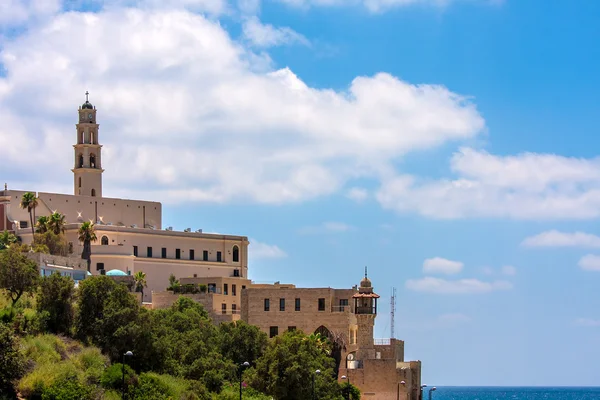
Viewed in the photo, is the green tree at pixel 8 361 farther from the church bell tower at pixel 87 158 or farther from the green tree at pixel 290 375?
the church bell tower at pixel 87 158

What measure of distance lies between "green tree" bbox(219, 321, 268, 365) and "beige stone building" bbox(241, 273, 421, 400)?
584cm

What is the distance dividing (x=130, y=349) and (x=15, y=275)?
8513 mm

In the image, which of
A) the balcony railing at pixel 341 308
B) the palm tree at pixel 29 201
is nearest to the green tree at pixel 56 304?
the balcony railing at pixel 341 308

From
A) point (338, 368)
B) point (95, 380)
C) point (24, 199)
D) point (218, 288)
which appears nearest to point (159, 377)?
point (95, 380)

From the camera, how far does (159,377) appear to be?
69000mm

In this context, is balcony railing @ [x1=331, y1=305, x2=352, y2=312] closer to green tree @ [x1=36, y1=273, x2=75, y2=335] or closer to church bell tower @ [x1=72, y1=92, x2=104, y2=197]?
green tree @ [x1=36, y1=273, x2=75, y2=335]

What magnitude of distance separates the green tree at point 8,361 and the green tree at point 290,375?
18.1 metres

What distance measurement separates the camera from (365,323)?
270 ft

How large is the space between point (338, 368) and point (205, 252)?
24936 mm

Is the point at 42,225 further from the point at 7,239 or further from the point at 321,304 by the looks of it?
the point at 321,304

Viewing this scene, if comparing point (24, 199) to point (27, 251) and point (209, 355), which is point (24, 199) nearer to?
point (27, 251)

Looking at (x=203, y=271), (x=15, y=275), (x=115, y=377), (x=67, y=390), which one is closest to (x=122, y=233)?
(x=203, y=271)

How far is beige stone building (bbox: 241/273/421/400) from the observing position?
81.4 metres

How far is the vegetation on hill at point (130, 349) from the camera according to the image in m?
66.1
